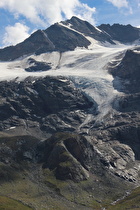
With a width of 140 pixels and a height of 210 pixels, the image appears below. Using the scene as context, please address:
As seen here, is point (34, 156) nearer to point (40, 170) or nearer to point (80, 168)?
point (40, 170)

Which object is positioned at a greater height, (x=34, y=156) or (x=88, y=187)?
(x=34, y=156)

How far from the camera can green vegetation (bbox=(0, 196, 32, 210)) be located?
121 m

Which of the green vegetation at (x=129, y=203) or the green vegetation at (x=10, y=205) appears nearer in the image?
the green vegetation at (x=10, y=205)

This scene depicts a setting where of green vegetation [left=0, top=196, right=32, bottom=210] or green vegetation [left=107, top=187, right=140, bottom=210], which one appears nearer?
green vegetation [left=0, top=196, right=32, bottom=210]

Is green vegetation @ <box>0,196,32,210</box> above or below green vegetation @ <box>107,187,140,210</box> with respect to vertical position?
above

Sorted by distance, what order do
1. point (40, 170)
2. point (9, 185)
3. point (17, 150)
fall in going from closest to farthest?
1. point (9, 185)
2. point (40, 170)
3. point (17, 150)

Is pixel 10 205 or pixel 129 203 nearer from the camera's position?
pixel 10 205

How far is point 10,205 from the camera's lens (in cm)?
12319

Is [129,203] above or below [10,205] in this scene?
below

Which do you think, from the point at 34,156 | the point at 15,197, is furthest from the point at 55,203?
the point at 34,156

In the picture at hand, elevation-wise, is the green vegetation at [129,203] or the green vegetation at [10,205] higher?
the green vegetation at [10,205]

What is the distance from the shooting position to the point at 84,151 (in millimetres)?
181875

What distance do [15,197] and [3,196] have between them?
4.85 meters

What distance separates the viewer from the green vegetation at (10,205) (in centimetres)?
12066
